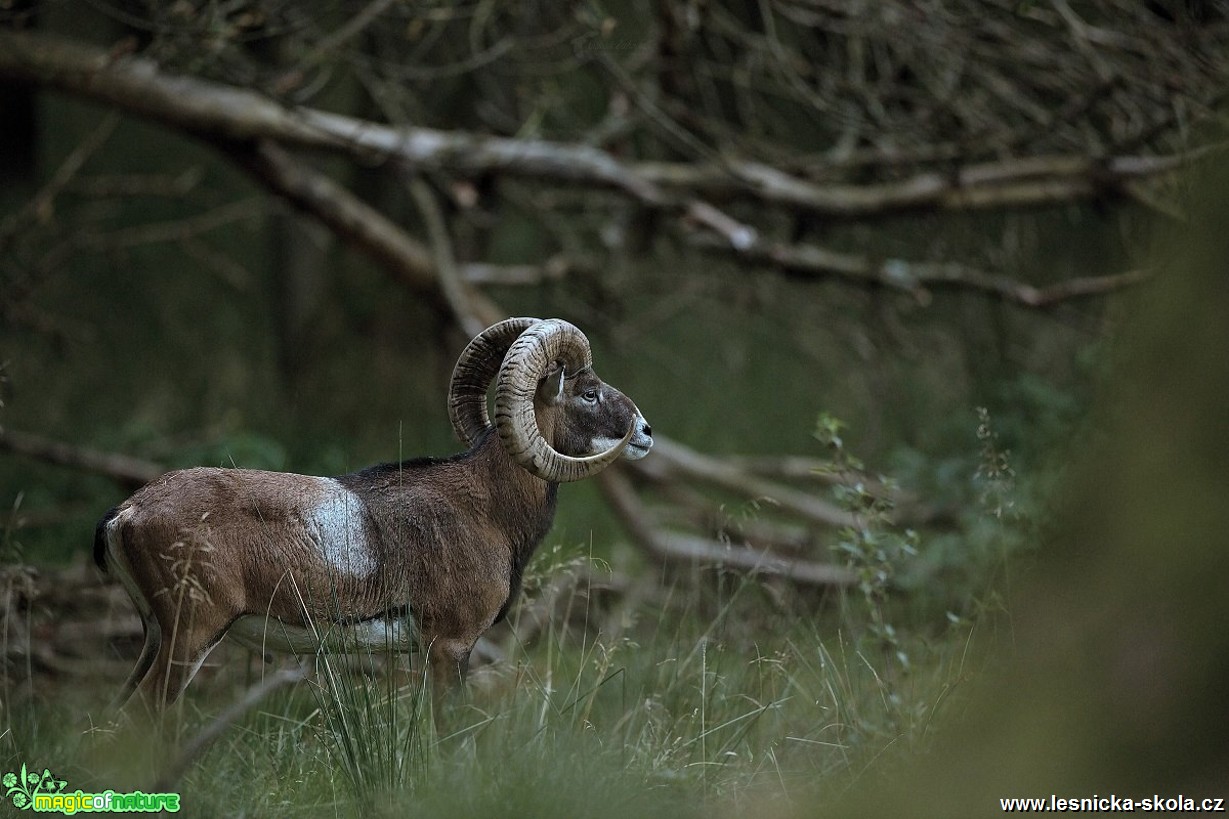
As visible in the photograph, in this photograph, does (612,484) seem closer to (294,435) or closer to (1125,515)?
(294,435)

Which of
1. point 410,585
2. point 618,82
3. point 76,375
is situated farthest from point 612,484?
point 76,375

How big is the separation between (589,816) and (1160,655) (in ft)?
4.85

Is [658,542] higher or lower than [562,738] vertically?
lower

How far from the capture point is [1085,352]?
833 cm

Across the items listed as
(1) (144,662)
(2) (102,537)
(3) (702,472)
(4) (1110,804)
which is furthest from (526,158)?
(4) (1110,804)

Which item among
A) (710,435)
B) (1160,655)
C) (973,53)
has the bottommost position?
(710,435)

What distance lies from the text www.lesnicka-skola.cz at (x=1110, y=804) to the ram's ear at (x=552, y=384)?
90.6 inches

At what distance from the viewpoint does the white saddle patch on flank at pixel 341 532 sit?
4.21m

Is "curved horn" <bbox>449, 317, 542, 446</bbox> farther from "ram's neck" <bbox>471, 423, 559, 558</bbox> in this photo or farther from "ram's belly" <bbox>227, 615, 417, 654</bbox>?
"ram's belly" <bbox>227, 615, 417, 654</bbox>

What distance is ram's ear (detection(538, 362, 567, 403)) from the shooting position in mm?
4656

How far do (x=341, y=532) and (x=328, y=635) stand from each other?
0.33m

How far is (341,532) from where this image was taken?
4254 millimetres

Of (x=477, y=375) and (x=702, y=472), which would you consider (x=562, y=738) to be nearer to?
(x=477, y=375)

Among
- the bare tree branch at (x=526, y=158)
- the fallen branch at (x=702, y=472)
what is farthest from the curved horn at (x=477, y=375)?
the fallen branch at (x=702, y=472)
